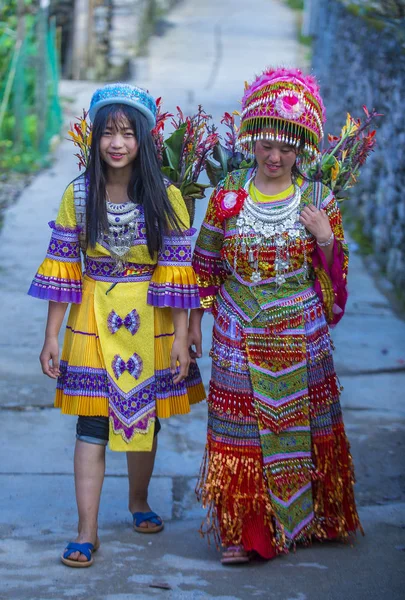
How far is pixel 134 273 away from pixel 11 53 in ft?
24.7

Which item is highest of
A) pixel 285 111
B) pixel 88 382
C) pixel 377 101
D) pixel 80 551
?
pixel 377 101

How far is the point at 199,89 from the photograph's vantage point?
13.5 metres

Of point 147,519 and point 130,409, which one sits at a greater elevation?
point 130,409

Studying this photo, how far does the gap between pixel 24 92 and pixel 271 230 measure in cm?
760

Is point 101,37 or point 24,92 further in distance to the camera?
point 101,37

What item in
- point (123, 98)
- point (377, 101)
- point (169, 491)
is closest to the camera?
point (123, 98)

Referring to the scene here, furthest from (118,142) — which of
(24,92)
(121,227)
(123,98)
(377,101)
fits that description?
(24,92)

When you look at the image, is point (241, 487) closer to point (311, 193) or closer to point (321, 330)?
point (321, 330)

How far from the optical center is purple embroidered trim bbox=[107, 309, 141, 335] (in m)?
3.58

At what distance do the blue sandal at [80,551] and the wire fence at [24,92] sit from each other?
282 inches

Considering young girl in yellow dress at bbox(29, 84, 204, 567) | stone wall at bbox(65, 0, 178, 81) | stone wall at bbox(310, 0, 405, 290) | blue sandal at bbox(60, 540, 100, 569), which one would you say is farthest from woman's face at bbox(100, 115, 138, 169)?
stone wall at bbox(65, 0, 178, 81)

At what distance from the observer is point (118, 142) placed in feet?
11.3

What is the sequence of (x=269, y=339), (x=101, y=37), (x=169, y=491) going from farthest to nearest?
(x=101, y=37) < (x=169, y=491) < (x=269, y=339)

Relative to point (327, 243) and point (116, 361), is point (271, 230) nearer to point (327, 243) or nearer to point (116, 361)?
point (327, 243)
